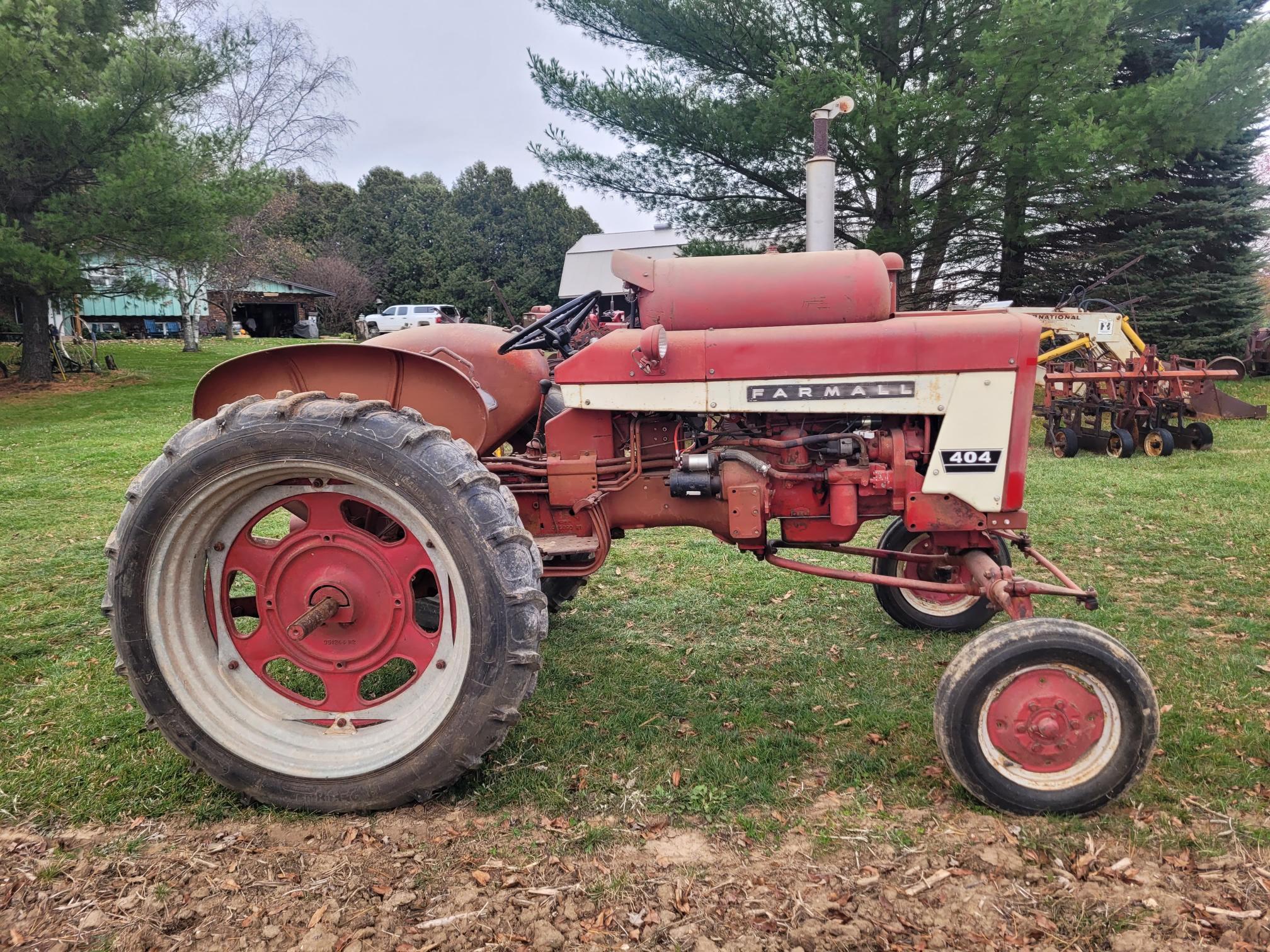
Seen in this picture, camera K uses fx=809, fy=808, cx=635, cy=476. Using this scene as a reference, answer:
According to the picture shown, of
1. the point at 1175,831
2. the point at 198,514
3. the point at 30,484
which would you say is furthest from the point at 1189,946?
the point at 30,484

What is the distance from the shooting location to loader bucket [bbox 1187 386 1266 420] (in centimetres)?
1062

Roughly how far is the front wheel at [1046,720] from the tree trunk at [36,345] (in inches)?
689

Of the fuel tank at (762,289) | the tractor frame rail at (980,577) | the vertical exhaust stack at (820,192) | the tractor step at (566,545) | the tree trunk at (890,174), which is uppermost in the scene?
the tree trunk at (890,174)

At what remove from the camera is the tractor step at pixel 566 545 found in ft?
9.14

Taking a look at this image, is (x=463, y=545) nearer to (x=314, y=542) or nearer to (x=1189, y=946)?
(x=314, y=542)

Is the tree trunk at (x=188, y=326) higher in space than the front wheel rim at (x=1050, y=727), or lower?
higher

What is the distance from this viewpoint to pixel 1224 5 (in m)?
13.7

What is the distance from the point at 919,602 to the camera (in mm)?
3850

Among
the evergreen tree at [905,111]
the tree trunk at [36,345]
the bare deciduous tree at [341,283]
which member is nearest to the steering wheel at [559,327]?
the evergreen tree at [905,111]

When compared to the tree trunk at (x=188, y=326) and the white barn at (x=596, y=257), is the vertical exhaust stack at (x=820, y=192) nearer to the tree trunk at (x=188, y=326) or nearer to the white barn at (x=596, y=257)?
the tree trunk at (x=188, y=326)

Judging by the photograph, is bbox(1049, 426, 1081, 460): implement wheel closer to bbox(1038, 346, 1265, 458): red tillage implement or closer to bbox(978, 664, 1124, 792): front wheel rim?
bbox(1038, 346, 1265, 458): red tillage implement

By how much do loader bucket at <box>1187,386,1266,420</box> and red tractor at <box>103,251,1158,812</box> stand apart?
9583 mm

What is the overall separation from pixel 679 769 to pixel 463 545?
1050mm

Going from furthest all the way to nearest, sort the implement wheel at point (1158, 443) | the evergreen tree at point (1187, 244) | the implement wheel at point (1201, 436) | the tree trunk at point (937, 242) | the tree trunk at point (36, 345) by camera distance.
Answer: the tree trunk at point (36, 345), the evergreen tree at point (1187, 244), the tree trunk at point (937, 242), the implement wheel at point (1201, 436), the implement wheel at point (1158, 443)
